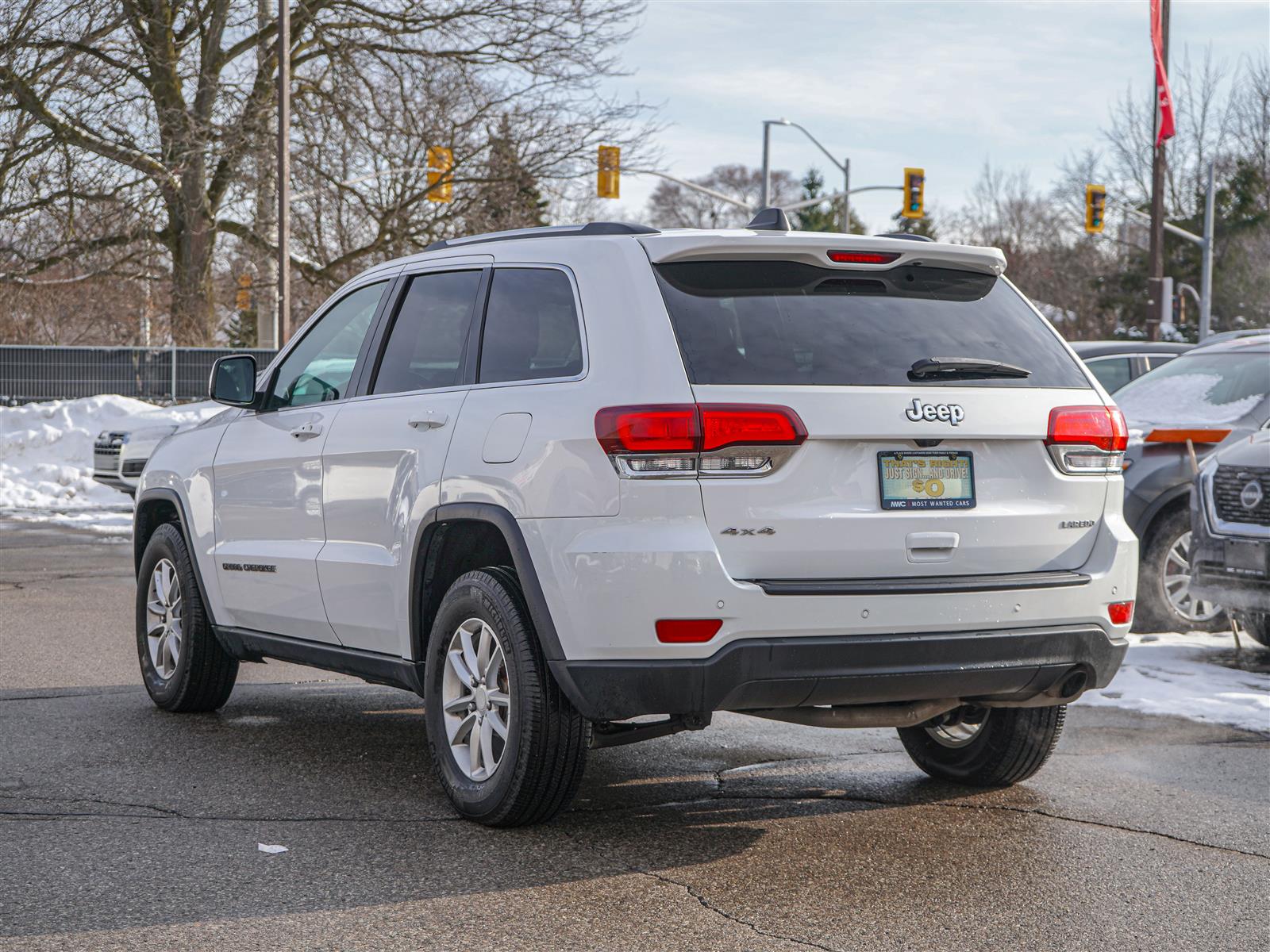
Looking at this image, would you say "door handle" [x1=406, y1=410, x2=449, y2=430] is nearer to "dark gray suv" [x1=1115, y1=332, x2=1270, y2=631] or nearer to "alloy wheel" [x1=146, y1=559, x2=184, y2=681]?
"alloy wheel" [x1=146, y1=559, x2=184, y2=681]

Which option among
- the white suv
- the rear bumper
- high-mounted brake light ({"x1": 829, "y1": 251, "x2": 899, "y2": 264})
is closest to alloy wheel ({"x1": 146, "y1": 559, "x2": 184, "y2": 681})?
the white suv

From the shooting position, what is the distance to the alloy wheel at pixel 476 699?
194 inches

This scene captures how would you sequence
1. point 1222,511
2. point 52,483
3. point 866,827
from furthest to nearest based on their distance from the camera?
point 52,483 < point 1222,511 < point 866,827

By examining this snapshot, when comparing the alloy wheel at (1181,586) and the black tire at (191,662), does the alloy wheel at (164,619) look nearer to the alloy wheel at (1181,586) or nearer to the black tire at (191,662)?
the black tire at (191,662)

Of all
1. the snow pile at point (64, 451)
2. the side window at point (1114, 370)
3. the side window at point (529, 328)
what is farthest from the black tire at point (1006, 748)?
the snow pile at point (64, 451)

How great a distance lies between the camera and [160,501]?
7328 millimetres

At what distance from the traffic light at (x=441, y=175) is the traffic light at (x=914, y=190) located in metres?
9.08

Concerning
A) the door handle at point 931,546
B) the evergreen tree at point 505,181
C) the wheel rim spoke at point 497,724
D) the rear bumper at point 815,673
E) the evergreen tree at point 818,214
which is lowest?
the wheel rim spoke at point 497,724

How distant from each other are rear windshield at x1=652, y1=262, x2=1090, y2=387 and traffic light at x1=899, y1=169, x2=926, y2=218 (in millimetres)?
27485

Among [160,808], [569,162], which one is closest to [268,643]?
[160,808]

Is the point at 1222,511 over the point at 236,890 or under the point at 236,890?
over

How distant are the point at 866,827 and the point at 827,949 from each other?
1259 millimetres

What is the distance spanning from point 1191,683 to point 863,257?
401cm

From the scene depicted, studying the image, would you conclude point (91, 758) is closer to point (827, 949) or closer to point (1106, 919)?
point (827, 949)
